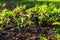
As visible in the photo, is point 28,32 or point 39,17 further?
point 39,17

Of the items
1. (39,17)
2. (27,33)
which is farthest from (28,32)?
(39,17)

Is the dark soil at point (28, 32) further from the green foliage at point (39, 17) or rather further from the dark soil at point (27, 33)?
the green foliage at point (39, 17)

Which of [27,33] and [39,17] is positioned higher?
[39,17]

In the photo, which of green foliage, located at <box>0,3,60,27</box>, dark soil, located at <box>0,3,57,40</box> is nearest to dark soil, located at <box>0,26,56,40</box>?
dark soil, located at <box>0,3,57,40</box>

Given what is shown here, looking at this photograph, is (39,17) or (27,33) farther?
(39,17)

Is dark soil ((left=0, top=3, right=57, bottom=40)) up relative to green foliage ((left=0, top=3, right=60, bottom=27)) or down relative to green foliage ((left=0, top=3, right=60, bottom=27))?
down

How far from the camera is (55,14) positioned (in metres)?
7.43

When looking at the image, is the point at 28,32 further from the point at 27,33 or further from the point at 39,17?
the point at 39,17

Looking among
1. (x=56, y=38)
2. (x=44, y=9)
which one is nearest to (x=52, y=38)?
(x=56, y=38)

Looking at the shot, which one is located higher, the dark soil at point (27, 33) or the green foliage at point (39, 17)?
the green foliage at point (39, 17)

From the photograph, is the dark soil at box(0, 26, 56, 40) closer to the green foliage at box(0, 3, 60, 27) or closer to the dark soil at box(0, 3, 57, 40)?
the dark soil at box(0, 3, 57, 40)

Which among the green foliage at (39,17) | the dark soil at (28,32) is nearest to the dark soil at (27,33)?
the dark soil at (28,32)

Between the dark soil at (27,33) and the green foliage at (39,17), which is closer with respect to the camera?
the dark soil at (27,33)

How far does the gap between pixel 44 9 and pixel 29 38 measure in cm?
193
